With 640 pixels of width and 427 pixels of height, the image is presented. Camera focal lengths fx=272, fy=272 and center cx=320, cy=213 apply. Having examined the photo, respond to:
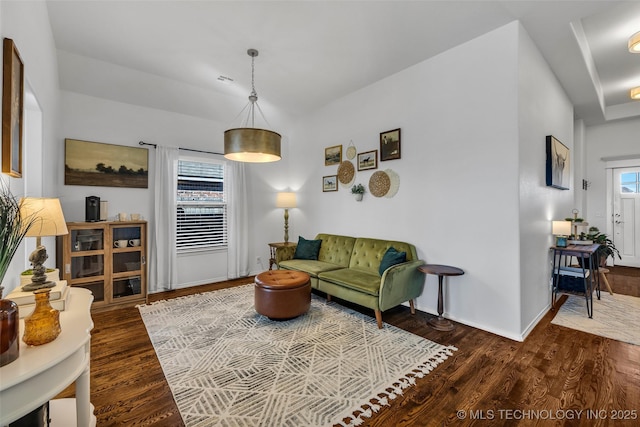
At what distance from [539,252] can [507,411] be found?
2291 mm

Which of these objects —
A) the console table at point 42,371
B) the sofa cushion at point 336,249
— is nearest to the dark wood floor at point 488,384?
the console table at point 42,371

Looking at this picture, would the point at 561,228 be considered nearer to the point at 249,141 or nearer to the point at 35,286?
the point at 249,141

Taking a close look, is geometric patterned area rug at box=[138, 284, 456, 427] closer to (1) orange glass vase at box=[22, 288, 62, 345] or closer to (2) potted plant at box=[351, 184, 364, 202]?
(1) orange glass vase at box=[22, 288, 62, 345]

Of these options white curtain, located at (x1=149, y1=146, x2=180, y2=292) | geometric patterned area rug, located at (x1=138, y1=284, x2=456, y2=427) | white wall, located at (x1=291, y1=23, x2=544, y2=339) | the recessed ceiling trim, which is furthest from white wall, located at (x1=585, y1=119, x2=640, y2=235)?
white curtain, located at (x1=149, y1=146, x2=180, y2=292)

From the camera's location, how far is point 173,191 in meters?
4.59

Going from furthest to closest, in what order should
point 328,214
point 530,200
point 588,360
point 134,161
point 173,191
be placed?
1. point 328,214
2. point 173,191
3. point 134,161
4. point 530,200
5. point 588,360

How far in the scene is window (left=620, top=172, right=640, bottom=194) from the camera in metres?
5.91

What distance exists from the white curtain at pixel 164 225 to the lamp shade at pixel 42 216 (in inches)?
109

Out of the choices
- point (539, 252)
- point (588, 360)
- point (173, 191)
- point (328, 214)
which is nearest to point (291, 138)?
point (328, 214)

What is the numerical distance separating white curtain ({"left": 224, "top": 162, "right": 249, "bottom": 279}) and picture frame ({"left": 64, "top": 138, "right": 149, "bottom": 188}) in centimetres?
136

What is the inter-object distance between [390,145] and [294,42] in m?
1.83

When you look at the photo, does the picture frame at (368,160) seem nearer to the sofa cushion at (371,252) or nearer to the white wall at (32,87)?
the sofa cushion at (371,252)

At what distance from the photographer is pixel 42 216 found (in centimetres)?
167

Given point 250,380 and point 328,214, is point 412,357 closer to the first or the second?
point 250,380
